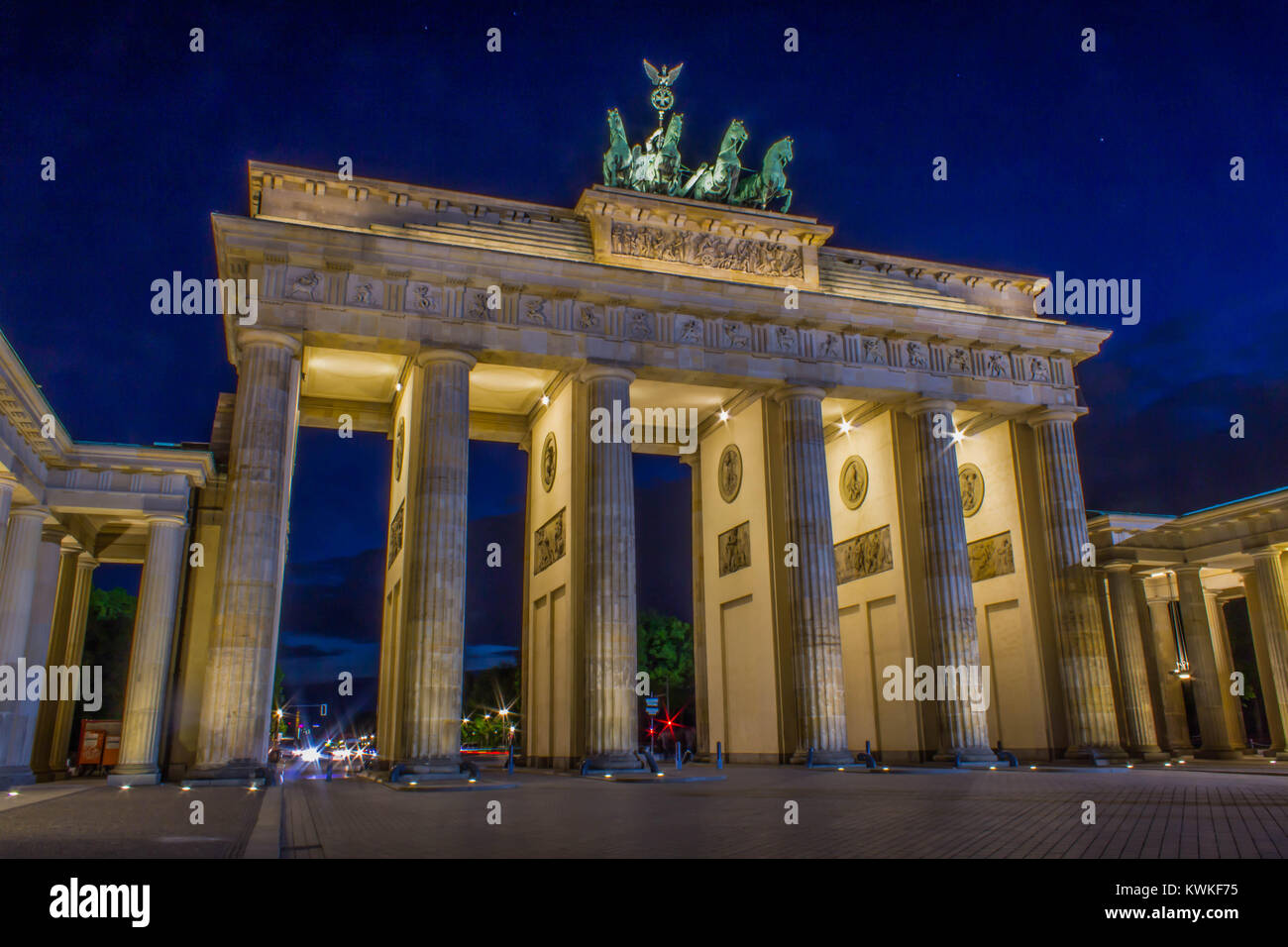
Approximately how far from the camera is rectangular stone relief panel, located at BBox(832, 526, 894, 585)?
111ft

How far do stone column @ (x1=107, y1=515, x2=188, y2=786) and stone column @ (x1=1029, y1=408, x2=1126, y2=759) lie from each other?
27.1 meters

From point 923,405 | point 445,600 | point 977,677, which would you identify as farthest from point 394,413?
point 977,677

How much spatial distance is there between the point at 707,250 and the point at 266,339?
14.2 m

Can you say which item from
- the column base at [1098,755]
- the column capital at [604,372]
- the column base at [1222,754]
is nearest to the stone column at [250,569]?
the column capital at [604,372]

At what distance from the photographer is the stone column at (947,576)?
1141 inches

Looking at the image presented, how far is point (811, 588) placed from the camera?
2870cm

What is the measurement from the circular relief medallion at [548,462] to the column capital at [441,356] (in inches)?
237

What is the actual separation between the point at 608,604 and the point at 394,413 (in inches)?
517

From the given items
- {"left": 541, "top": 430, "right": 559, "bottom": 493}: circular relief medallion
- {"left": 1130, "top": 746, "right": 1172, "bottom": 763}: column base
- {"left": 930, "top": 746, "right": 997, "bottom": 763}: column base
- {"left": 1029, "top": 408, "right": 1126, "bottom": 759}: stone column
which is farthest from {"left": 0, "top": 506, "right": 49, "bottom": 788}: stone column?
{"left": 1130, "top": 746, "right": 1172, "bottom": 763}: column base

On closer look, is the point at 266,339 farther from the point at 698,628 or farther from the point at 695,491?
the point at 698,628

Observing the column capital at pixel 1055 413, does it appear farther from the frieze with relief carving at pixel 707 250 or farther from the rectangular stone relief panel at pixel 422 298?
the rectangular stone relief panel at pixel 422 298

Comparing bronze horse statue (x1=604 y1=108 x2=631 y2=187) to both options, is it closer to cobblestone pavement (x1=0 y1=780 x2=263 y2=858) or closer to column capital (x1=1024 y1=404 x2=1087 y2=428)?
column capital (x1=1024 y1=404 x2=1087 y2=428)

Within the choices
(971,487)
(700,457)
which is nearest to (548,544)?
(700,457)
